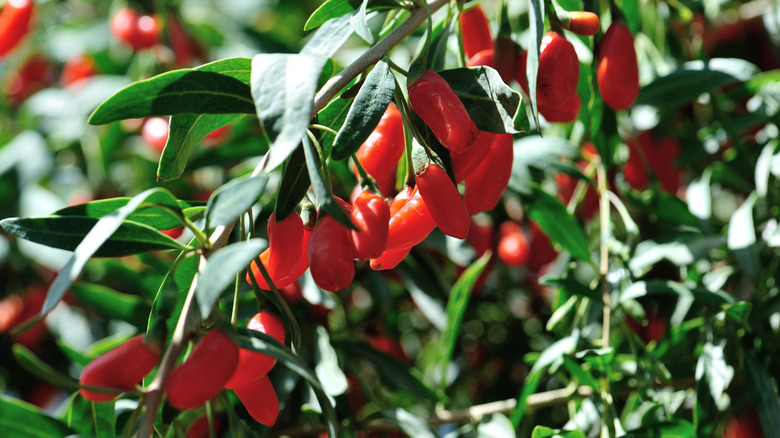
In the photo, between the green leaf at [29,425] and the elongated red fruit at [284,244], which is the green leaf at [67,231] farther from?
the green leaf at [29,425]

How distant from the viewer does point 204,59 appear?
1.83 m

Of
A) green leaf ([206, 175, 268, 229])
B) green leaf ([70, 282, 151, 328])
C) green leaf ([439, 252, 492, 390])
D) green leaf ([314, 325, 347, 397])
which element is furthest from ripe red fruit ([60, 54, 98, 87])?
green leaf ([206, 175, 268, 229])

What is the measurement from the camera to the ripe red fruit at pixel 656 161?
4.07 ft

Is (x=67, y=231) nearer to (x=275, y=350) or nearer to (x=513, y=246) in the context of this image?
(x=275, y=350)

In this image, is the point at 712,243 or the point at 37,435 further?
the point at 712,243

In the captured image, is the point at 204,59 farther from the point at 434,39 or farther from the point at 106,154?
the point at 434,39

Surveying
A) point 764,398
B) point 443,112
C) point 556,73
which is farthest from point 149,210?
point 764,398

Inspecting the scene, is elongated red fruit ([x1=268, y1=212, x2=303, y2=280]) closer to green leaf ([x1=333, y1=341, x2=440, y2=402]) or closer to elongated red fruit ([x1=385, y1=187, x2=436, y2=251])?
elongated red fruit ([x1=385, y1=187, x2=436, y2=251])

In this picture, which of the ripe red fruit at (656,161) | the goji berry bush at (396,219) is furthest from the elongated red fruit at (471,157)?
the ripe red fruit at (656,161)

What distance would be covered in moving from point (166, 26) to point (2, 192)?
481 millimetres

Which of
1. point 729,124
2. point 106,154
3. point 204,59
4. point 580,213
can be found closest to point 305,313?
point 580,213

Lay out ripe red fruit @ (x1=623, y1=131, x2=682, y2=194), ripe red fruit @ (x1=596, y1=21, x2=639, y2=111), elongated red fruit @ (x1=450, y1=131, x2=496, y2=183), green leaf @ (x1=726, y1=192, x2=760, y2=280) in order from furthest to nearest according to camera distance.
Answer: ripe red fruit @ (x1=623, y1=131, x2=682, y2=194)
green leaf @ (x1=726, y1=192, x2=760, y2=280)
ripe red fruit @ (x1=596, y1=21, x2=639, y2=111)
elongated red fruit @ (x1=450, y1=131, x2=496, y2=183)

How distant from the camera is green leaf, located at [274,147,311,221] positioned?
0.66 m

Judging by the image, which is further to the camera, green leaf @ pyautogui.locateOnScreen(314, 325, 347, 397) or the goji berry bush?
green leaf @ pyautogui.locateOnScreen(314, 325, 347, 397)
